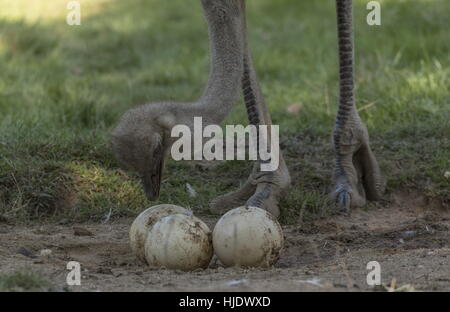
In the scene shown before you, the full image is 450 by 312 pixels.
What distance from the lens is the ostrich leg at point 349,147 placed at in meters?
6.44

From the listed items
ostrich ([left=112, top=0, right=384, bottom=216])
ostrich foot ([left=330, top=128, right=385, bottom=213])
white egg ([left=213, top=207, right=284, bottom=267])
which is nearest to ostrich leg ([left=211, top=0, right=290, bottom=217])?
ostrich ([left=112, top=0, right=384, bottom=216])

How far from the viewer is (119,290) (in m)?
4.33

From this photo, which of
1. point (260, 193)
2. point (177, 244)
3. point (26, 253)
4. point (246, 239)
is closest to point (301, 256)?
point (246, 239)

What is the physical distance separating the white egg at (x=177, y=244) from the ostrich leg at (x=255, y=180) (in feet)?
4.28

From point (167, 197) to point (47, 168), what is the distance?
84 centimetres

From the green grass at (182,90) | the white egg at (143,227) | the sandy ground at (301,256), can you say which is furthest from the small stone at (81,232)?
the white egg at (143,227)

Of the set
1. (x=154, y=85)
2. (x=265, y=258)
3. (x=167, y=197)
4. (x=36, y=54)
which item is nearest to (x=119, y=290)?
(x=265, y=258)

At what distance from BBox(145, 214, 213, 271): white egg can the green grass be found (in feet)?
4.12

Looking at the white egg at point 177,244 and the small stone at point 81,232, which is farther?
the small stone at point 81,232

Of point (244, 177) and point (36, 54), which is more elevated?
point (36, 54)

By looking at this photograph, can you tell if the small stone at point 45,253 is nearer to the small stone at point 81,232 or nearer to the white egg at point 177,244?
the small stone at point 81,232

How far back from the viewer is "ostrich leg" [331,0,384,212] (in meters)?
6.44

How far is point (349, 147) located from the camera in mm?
6625
